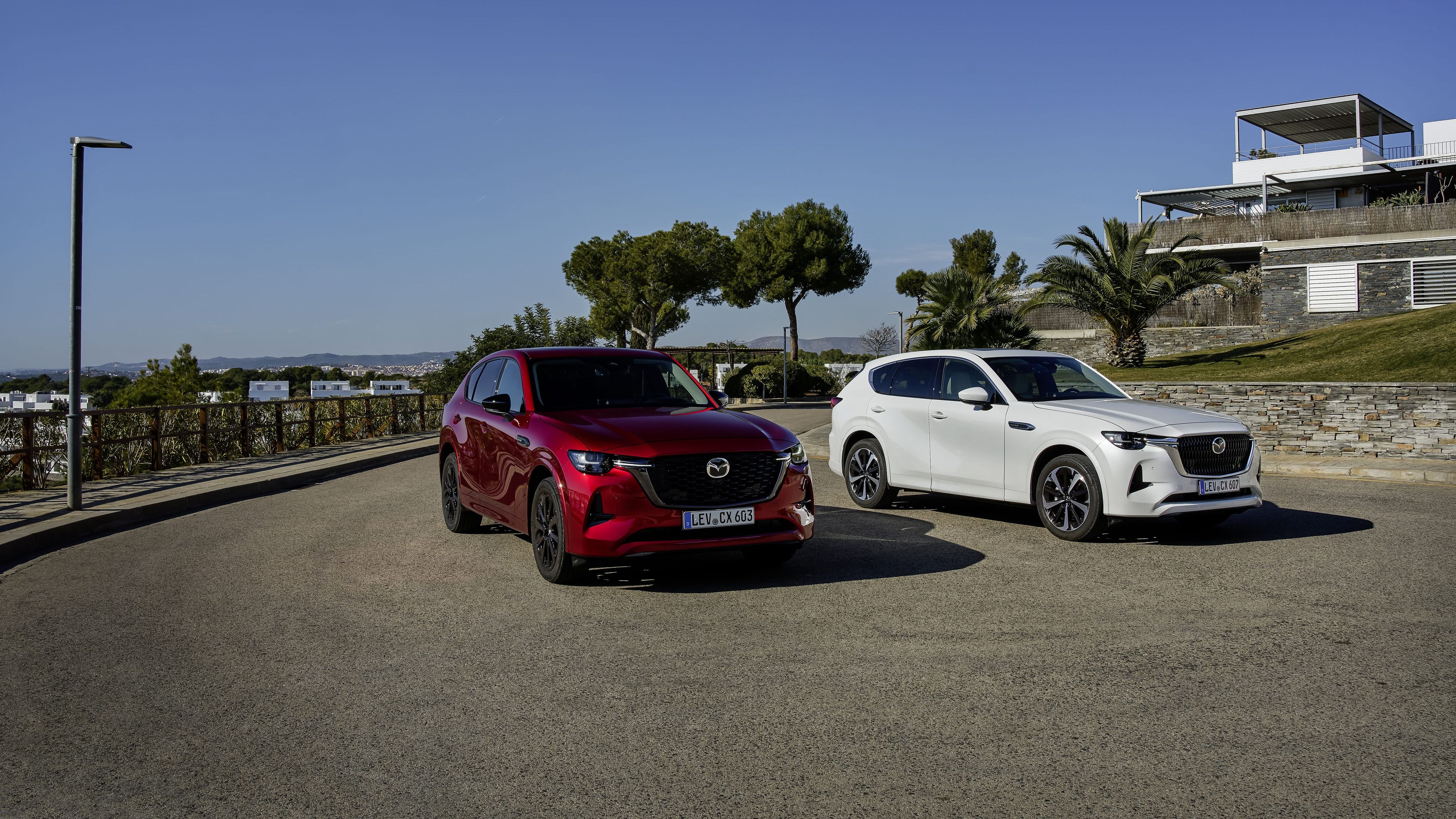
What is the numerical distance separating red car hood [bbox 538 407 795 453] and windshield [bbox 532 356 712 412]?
0.20 meters

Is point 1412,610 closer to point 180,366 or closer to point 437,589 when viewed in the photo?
point 437,589

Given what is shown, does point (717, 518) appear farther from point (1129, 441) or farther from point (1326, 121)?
point (1326, 121)

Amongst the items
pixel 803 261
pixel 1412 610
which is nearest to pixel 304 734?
pixel 1412 610

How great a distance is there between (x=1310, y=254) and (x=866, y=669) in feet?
126

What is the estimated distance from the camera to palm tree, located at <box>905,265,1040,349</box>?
34094 mm

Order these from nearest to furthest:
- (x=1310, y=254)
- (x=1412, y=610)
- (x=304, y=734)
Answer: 1. (x=304, y=734)
2. (x=1412, y=610)
3. (x=1310, y=254)

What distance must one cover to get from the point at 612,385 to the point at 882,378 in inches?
157

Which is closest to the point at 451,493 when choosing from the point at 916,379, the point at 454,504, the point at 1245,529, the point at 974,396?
the point at 454,504

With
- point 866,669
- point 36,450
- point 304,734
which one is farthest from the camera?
point 36,450

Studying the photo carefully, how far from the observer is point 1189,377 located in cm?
2797

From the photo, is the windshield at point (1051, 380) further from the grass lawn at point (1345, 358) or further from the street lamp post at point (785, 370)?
the street lamp post at point (785, 370)

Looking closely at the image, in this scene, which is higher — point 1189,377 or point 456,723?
point 1189,377

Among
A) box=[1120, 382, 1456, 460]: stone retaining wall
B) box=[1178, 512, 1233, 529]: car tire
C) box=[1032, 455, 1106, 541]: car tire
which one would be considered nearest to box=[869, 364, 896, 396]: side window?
box=[1032, 455, 1106, 541]: car tire

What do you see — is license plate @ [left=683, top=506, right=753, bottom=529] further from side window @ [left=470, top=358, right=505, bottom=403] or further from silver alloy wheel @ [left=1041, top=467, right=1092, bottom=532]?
silver alloy wheel @ [left=1041, top=467, right=1092, bottom=532]
